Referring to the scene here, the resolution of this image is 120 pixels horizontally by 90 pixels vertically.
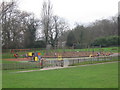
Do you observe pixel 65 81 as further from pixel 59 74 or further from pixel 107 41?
pixel 107 41

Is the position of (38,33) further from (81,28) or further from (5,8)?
(5,8)

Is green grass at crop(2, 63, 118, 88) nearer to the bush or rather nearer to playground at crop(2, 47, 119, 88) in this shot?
playground at crop(2, 47, 119, 88)

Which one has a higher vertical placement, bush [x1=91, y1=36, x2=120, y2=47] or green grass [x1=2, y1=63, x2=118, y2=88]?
bush [x1=91, y1=36, x2=120, y2=47]

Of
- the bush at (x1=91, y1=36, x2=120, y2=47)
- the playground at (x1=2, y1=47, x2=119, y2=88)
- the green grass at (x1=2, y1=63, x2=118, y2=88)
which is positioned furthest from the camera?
the bush at (x1=91, y1=36, x2=120, y2=47)

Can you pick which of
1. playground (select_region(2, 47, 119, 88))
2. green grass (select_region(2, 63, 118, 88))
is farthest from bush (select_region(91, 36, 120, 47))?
green grass (select_region(2, 63, 118, 88))

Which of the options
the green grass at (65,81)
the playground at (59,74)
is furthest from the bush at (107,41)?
the green grass at (65,81)

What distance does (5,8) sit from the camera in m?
49.5

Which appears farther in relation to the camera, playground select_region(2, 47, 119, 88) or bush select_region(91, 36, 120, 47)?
bush select_region(91, 36, 120, 47)

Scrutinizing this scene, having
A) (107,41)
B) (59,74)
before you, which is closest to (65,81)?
(59,74)

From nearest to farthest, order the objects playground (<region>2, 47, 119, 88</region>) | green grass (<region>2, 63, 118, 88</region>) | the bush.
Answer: green grass (<region>2, 63, 118, 88</region>), playground (<region>2, 47, 119, 88</region>), the bush

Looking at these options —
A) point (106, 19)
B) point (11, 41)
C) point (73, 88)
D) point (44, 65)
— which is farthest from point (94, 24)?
point (73, 88)

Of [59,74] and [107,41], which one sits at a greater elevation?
[107,41]

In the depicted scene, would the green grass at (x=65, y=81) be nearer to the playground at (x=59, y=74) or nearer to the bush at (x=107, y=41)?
the playground at (x=59, y=74)

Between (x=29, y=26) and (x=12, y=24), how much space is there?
1768 centimetres
